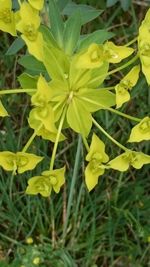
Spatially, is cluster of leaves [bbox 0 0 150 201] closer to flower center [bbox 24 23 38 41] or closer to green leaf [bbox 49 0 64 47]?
flower center [bbox 24 23 38 41]

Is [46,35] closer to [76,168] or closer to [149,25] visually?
[149,25]

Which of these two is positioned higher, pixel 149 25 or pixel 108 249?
pixel 149 25

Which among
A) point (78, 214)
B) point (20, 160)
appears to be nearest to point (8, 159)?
point (20, 160)

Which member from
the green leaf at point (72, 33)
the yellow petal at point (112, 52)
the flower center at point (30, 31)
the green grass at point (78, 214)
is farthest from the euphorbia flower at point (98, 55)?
the green grass at point (78, 214)

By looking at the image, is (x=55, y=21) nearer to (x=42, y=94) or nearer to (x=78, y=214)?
(x=42, y=94)

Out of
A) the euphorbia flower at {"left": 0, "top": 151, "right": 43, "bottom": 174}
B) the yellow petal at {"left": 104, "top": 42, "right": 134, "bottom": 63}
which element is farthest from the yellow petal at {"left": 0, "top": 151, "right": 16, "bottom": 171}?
the yellow petal at {"left": 104, "top": 42, "right": 134, "bottom": 63}

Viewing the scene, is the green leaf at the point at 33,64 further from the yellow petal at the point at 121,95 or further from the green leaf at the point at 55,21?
the yellow petal at the point at 121,95

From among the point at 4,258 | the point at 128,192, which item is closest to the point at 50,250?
the point at 4,258
